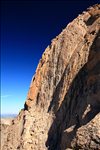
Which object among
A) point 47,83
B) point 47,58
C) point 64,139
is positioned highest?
point 47,58

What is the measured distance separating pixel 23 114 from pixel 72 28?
14.7m

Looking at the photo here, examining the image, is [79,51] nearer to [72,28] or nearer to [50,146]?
[72,28]

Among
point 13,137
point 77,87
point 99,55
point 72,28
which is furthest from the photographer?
point 72,28

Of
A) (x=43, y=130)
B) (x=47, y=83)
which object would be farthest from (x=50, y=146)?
(x=47, y=83)

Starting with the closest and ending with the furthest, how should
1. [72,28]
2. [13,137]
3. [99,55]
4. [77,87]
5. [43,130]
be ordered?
[99,55]
[77,87]
[43,130]
[13,137]
[72,28]

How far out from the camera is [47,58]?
5094cm

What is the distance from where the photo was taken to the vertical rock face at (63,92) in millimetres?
32406

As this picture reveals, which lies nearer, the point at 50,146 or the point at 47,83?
the point at 50,146

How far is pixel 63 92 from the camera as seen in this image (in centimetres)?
4244

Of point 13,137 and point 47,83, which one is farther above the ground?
point 47,83

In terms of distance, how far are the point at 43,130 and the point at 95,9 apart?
1931 centimetres

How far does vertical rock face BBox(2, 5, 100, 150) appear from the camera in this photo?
32406 mm

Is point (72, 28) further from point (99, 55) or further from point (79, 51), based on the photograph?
point (99, 55)

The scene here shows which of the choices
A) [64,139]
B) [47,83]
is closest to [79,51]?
[47,83]
